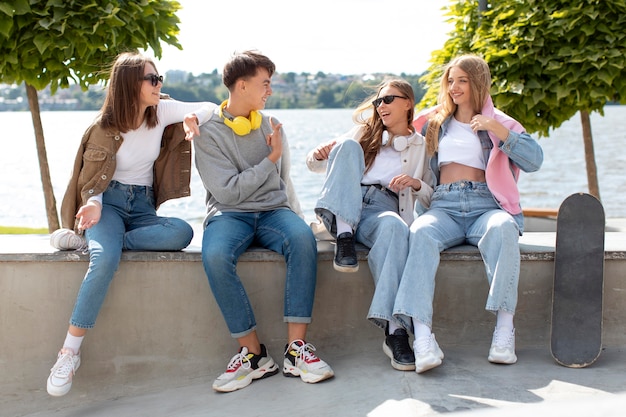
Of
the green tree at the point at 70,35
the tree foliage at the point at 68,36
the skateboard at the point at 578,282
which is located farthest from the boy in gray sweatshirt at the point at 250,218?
the tree foliage at the point at 68,36

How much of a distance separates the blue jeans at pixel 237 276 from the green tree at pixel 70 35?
2.12m

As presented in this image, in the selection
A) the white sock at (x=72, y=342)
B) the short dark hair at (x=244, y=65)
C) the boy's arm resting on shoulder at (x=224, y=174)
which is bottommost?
the white sock at (x=72, y=342)

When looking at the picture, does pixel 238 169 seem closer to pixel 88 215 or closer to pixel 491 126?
pixel 88 215

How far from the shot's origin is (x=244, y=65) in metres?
3.96

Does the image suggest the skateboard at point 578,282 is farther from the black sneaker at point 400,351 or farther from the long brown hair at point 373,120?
the long brown hair at point 373,120

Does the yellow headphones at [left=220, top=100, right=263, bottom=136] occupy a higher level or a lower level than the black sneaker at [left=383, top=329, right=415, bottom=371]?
higher

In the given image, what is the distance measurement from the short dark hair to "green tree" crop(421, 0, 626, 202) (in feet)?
9.28

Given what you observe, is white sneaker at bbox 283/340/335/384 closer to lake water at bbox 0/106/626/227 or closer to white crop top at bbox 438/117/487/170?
white crop top at bbox 438/117/487/170

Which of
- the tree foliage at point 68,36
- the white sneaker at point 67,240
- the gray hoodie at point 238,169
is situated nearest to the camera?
the gray hoodie at point 238,169

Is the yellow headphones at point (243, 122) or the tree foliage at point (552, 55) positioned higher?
the tree foliage at point (552, 55)

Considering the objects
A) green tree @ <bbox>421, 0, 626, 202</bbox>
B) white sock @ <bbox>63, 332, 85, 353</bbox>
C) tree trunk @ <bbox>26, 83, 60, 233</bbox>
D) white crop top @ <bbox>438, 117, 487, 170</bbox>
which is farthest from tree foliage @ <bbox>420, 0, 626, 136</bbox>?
white sock @ <bbox>63, 332, 85, 353</bbox>

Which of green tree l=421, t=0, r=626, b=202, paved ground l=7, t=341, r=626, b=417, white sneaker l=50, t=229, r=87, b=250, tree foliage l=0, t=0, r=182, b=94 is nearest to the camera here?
paved ground l=7, t=341, r=626, b=417

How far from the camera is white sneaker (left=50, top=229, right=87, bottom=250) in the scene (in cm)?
401

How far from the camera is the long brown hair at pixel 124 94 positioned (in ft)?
13.0
